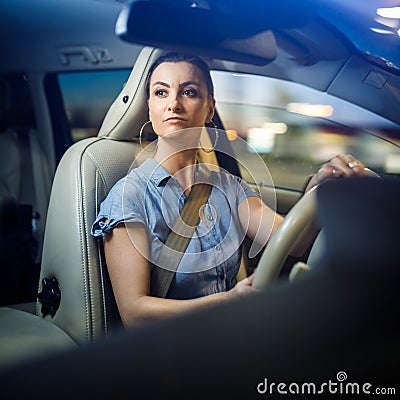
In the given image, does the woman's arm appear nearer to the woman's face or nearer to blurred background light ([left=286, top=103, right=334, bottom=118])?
the woman's face

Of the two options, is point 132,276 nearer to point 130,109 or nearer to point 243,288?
point 243,288

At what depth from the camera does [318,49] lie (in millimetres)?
1272

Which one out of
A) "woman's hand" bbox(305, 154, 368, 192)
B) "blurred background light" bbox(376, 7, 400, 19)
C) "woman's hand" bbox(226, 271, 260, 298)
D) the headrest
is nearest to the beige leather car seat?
the headrest

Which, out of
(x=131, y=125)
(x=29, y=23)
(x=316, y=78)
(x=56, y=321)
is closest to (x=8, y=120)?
(x=29, y=23)

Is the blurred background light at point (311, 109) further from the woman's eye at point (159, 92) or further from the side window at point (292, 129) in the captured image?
the woman's eye at point (159, 92)

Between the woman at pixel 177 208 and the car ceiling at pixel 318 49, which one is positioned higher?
the car ceiling at pixel 318 49

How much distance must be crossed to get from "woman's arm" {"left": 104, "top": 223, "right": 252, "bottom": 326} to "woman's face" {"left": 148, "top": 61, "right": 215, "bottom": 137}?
21 centimetres

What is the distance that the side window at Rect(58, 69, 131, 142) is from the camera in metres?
1.33

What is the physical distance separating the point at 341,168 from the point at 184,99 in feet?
1.10

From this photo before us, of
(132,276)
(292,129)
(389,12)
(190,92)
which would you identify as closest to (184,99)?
(190,92)

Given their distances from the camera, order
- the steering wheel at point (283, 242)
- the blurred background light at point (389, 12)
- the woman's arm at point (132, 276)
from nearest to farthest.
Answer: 1. the steering wheel at point (283, 242)
2. the woman's arm at point (132, 276)
3. the blurred background light at point (389, 12)

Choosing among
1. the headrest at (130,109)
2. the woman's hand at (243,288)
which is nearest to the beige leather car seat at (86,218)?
the headrest at (130,109)

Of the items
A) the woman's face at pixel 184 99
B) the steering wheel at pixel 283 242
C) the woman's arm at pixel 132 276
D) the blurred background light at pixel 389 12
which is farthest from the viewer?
the blurred background light at pixel 389 12

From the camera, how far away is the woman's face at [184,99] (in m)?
1.14
